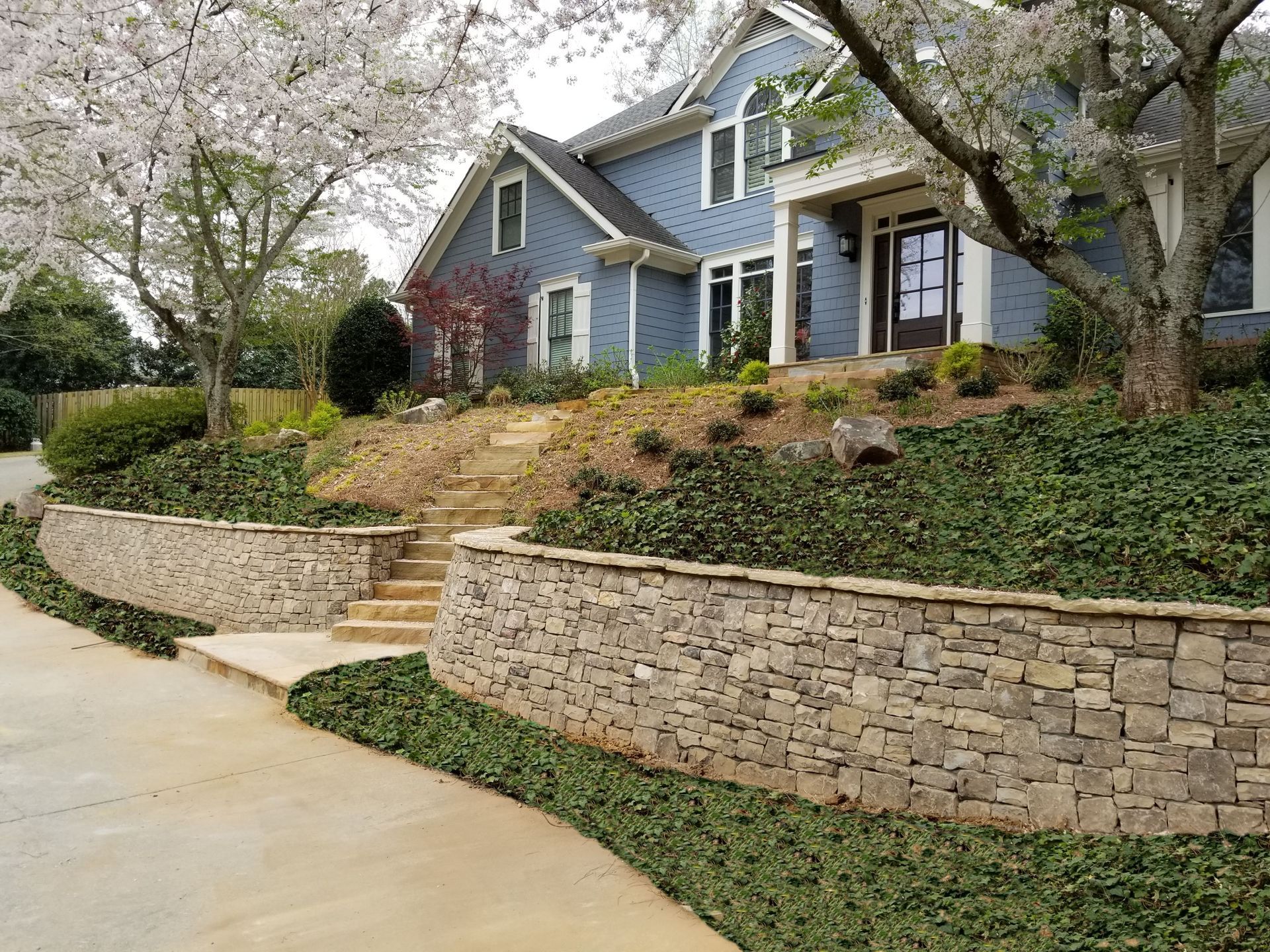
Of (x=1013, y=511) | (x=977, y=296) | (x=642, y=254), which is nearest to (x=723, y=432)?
(x=1013, y=511)

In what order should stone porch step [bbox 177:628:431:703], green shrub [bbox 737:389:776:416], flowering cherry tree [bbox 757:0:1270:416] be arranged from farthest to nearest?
green shrub [bbox 737:389:776:416] → stone porch step [bbox 177:628:431:703] → flowering cherry tree [bbox 757:0:1270:416]

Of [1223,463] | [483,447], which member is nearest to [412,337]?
[483,447]

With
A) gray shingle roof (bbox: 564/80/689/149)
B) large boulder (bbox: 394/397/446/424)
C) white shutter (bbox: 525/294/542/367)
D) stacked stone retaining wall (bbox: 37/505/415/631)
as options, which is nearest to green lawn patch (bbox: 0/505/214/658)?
stacked stone retaining wall (bbox: 37/505/415/631)

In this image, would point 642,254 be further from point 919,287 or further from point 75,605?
point 75,605

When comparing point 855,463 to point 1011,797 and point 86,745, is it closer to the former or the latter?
point 1011,797

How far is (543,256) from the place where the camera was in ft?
51.0

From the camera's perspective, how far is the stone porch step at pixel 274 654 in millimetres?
6426

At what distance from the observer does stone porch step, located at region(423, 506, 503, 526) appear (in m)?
8.55

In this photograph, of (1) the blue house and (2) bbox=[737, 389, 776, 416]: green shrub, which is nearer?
(2) bbox=[737, 389, 776, 416]: green shrub

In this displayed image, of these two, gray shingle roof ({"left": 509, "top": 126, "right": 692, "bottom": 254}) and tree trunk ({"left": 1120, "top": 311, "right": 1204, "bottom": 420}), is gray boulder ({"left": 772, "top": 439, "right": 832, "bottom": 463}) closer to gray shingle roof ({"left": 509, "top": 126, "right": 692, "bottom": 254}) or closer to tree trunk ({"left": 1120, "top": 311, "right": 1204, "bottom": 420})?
tree trunk ({"left": 1120, "top": 311, "right": 1204, "bottom": 420})

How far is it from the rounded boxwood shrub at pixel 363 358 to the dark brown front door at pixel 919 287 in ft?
28.1

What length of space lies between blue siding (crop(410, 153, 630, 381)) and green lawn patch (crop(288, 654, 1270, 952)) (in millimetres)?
10470

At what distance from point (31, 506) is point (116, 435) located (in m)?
1.38

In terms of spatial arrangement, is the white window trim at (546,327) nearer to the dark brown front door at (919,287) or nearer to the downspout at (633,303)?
the downspout at (633,303)
